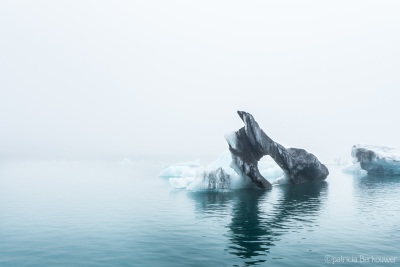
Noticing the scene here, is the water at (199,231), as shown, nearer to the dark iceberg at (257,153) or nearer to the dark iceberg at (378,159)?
the dark iceberg at (257,153)

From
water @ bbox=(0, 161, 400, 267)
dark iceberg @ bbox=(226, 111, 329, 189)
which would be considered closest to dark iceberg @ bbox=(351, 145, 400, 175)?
dark iceberg @ bbox=(226, 111, 329, 189)

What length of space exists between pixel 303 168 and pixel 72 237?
47.3 m

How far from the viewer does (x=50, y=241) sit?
2152cm

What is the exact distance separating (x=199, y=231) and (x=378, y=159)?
72833 millimetres

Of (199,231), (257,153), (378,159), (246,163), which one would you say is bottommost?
(199,231)

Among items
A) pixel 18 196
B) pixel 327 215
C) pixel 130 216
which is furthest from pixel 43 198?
pixel 327 215

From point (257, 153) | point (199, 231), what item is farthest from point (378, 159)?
point (199, 231)

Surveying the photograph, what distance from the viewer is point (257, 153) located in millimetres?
52438

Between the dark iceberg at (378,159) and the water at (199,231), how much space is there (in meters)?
43.0

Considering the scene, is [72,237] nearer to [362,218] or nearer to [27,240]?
[27,240]

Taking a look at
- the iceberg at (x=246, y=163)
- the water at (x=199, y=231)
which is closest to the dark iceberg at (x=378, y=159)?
the iceberg at (x=246, y=163)

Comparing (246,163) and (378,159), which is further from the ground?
(246,163)

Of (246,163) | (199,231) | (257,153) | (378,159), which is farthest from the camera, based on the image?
(378,159)

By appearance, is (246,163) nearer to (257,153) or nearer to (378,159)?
(257,153)
